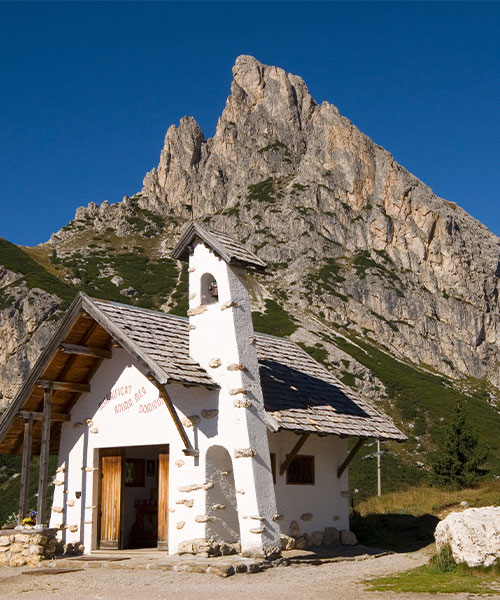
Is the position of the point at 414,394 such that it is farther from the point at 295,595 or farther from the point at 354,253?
the point at 295,595

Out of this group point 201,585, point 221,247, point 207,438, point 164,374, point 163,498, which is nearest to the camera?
point 201,585

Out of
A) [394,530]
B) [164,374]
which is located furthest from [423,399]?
[164,374]

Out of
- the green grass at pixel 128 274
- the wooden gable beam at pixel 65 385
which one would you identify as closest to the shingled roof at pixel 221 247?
the wooden gable beam at pixel 65 385

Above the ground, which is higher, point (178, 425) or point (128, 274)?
point (128, 274)

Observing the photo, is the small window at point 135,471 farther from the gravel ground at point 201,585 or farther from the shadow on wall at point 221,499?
the gravel ground at point 201,585

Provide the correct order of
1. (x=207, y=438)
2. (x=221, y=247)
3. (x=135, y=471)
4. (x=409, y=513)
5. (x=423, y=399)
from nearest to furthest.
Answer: (x=207, y=438) → (x=221, y=247) → (x=135, y=471) → (x=409, y=513) → (x=423, y=399)

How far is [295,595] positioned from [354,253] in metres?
110

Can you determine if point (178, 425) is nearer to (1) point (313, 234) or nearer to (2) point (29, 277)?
(2) point (29, 277)

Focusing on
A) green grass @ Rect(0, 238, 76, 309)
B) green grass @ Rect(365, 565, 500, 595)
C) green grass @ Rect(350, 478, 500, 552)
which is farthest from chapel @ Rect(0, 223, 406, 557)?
green grass @ Rect(0, 238, 76, 309)

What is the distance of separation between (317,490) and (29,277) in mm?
69697

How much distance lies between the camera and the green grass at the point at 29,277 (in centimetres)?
7754

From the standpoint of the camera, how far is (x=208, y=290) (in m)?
17.3

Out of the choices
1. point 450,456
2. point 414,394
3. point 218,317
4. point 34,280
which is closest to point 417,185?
point 414,394

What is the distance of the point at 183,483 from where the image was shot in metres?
16.0
